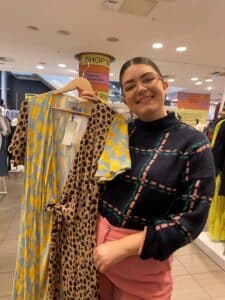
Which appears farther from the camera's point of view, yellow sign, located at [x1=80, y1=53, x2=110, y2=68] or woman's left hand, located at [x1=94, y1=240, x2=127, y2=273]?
yellow sign, located at [x1=80, y1=53, x2=110, y2=68]

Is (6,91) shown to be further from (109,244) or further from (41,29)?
(109,244)

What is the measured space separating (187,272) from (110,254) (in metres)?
1.90

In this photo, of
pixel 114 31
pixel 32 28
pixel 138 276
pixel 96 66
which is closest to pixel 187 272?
pixel 138 276

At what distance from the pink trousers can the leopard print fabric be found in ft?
0.31

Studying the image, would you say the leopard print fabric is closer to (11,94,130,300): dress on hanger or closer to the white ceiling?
(11,94,130,300): dress on hanger

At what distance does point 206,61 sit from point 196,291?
5.79 m

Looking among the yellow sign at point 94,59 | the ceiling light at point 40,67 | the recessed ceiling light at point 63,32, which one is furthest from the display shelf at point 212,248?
the ceiling light at point 40,67

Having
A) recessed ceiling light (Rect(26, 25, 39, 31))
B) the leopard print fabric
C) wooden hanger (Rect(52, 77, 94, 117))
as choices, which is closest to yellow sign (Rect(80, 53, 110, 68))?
recessed ceiling light (Rect(26, 25, 39, 31))

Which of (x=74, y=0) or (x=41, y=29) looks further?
(x=41, y=29)

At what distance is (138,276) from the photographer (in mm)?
811

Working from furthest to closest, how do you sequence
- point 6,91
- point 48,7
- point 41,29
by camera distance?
point 6,91
point 41,29
point 48,7

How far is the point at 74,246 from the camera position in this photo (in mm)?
974

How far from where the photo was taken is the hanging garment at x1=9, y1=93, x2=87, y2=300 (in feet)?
3.48

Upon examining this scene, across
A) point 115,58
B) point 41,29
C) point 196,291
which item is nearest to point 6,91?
point 115,58
